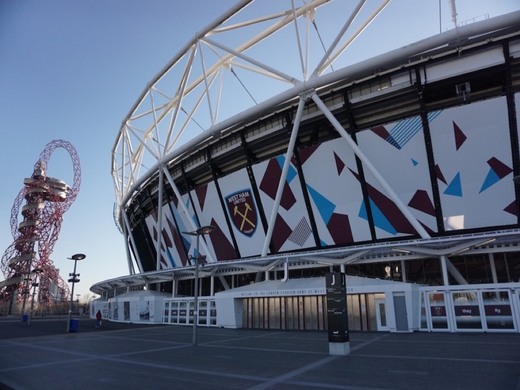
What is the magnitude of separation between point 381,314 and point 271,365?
42.9ft

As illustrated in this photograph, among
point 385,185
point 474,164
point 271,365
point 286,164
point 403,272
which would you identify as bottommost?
point 271,365

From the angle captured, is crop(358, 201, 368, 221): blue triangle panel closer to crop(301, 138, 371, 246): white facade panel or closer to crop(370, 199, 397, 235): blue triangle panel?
crop(301, 138, 371, 246): white facade panel

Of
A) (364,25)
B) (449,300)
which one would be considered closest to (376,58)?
(364,25)

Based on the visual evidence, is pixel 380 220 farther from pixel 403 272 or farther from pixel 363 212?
pixel 403 272

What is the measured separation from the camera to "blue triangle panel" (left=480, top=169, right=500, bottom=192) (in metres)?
22.8

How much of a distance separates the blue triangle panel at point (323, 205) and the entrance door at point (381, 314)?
7.39 meters

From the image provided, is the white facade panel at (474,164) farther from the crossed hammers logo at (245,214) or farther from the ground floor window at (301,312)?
the crossed hammers logo at (245,214)

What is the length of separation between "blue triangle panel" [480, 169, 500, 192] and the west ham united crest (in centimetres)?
1722

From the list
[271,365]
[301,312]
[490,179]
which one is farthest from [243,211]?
[271,365]

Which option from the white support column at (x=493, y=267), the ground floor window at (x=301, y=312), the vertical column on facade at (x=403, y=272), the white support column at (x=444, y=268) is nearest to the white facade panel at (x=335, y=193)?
the vertical column on facade at (x=403, y=272)

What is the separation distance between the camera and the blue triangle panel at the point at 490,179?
2280 centimetres

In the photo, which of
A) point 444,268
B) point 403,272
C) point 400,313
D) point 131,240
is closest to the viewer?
point 400,313

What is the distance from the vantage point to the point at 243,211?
32.9m

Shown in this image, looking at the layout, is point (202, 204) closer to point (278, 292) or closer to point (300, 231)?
point (300, 231)
